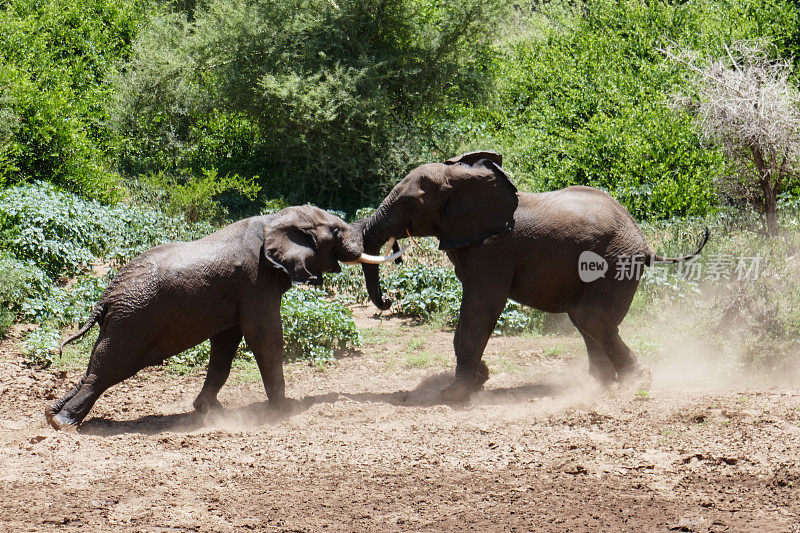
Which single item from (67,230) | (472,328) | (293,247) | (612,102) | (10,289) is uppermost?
(612,102)

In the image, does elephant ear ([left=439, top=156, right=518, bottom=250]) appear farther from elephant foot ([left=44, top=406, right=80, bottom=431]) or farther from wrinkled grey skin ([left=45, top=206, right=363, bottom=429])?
elephant foot ([left=44, top=406, right=80, bottom=431])

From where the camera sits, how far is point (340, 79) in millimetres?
16953

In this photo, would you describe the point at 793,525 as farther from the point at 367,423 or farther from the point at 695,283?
the point at 695,283

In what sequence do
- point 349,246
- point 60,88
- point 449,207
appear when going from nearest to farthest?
point 349,246
point 449,207
point 60,88

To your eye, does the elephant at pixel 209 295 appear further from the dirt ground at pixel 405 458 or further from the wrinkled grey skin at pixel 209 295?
the dirt ground at pixel 405 458

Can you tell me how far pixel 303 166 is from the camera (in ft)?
60.5

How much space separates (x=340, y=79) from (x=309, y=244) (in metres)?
9.85

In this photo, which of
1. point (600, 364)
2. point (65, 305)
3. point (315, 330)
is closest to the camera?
point (600, 364)

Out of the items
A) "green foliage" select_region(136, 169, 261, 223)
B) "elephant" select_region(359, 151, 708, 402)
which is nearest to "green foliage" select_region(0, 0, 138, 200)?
"green foliage" select_region(136, 169, 261, 223)

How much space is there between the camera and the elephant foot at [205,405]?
26.1ft

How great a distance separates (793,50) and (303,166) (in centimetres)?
1044

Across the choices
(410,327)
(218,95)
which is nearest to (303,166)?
(218,95)

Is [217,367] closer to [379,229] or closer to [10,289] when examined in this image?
[379,229]

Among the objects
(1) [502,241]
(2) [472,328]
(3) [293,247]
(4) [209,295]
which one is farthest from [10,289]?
(1) [502,241]
